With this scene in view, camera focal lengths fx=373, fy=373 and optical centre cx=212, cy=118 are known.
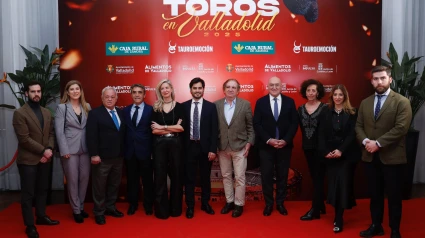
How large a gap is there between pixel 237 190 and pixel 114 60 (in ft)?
8.23

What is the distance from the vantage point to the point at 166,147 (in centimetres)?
442

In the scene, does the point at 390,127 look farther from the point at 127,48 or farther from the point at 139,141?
the point at 127,48

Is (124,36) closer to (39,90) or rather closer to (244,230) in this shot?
(39,90)

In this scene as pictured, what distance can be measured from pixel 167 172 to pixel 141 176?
36cm

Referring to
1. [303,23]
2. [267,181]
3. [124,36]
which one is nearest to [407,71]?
[303,23]

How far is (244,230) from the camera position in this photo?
4066mm

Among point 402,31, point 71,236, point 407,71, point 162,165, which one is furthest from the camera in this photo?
point 402,31

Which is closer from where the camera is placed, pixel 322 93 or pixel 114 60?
pixel 322 93

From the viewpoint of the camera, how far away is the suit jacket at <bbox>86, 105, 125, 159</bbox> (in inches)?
167

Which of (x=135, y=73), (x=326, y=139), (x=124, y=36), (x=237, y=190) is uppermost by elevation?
(x=124, y=36)

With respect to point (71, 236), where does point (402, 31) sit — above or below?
above

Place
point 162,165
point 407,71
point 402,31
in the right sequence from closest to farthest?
point 162,165 → point 407,71 → point 402,31

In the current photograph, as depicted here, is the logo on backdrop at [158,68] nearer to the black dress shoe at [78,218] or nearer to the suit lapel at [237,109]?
the suit lapel at [237,109]

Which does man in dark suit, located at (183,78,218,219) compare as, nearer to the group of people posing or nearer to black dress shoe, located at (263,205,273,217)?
the group of people posing
